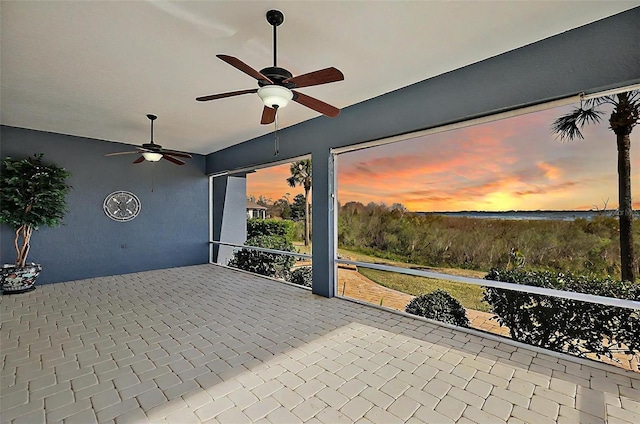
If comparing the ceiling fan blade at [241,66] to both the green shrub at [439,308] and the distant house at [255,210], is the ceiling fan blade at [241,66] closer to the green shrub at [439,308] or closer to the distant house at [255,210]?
the green shrub at [439,308]

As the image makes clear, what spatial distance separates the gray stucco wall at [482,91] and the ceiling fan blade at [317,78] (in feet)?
3.78

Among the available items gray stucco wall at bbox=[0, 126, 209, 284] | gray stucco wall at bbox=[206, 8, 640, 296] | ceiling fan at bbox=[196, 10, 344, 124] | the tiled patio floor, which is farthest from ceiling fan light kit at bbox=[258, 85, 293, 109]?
gray stucco wall at bbox=[0, 126, 209, 284]

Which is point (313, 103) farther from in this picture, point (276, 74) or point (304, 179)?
point (304, 179)

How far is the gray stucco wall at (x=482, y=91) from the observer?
2307mm

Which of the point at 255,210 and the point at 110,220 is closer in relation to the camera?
the point at 110,220

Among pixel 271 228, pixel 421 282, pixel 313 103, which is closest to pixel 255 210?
pixel 271 228

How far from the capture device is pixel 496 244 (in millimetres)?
3334

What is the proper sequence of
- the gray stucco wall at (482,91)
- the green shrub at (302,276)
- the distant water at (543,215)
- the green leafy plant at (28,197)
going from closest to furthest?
the gray stucco wall at (482,91), the distant water at (543,215), the green leafy plant at (28,197), the green shrub at (302,276)

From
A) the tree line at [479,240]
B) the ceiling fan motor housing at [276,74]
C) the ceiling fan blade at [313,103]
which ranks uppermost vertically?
the ceiling fan motor housing at [276,74]

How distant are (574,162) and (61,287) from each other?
745 cm

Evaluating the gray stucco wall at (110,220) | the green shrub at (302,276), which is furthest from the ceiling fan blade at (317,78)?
the gray stucco wall at (110,220)

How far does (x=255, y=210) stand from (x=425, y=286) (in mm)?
4240

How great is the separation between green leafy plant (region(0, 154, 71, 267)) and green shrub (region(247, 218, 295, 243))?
11.0ft

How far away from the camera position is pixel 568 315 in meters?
2.79
